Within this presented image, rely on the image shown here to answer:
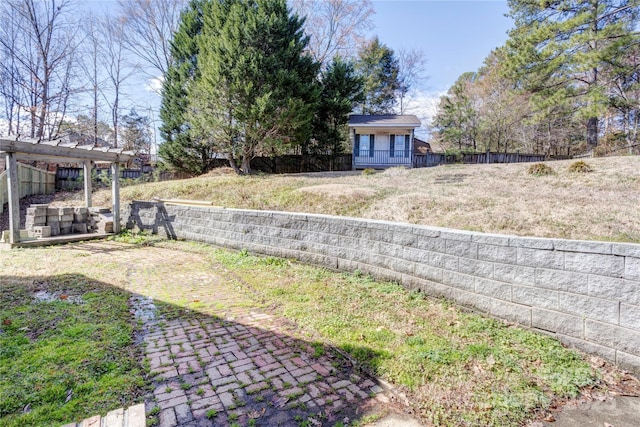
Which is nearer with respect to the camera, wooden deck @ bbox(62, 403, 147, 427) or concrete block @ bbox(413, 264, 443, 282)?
wooden deck @ bbox(62, 403, 147, 427)

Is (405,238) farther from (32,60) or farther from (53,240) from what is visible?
(32,60)

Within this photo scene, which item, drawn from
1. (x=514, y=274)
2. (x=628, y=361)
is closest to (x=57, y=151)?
(x=514, y=274)

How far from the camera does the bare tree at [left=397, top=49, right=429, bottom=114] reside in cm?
2725

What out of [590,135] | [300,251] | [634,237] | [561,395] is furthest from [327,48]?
[561,395]

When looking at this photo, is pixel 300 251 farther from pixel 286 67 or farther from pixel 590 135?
pixel 590 135

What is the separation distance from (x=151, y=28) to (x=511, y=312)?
25204 mm

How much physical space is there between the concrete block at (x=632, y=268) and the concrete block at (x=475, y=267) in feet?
3.35

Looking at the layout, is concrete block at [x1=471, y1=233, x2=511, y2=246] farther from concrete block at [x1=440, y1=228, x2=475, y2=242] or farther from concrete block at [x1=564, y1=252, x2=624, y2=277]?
concrete block at [x1=564, y1=252, x2=624, y2=277]

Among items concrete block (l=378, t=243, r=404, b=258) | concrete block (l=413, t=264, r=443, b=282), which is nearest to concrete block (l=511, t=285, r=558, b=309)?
concrete block (l=413, t=264, r=443, b=282)

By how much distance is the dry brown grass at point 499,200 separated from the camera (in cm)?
437

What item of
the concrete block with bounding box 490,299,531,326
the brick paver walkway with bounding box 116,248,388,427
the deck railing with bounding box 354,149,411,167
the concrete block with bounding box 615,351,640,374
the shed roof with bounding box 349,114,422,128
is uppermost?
the shed roof with bounding box 349,114,422,128

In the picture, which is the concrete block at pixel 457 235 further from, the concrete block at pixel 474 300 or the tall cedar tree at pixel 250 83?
the tall cedar tree at pixel 250 83

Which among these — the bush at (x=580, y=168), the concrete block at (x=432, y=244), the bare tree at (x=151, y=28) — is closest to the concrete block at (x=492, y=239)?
the concrete block at (x=432, y=244)

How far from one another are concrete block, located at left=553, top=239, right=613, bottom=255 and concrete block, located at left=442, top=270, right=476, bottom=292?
2.85 feet
